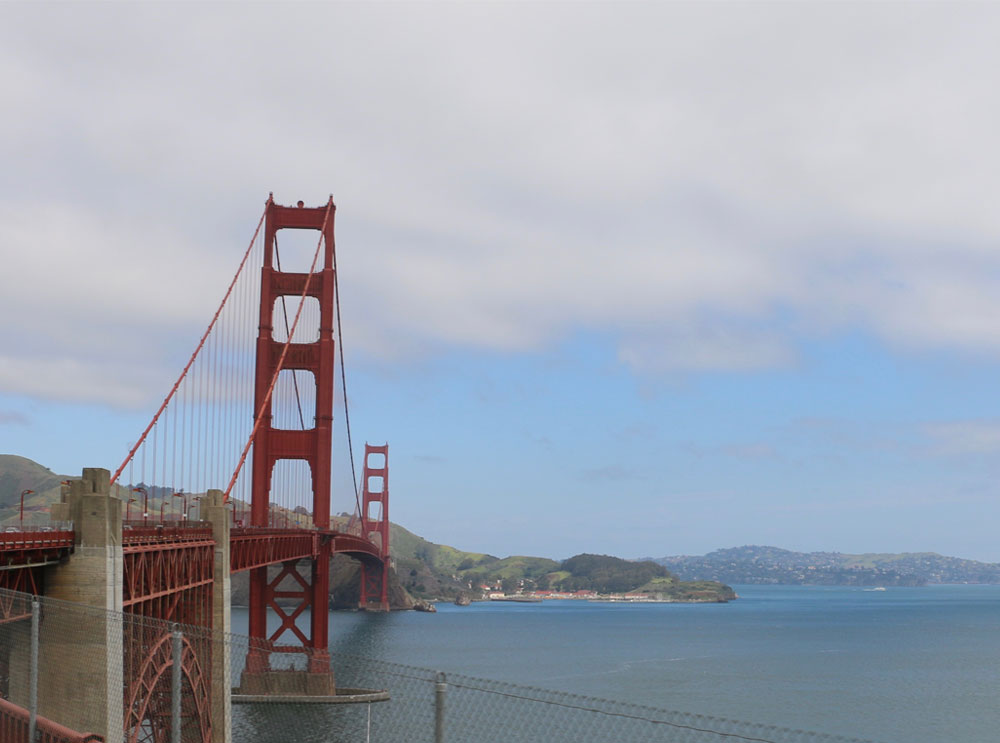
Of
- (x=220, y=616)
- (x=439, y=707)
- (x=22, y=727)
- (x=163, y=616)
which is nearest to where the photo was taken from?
(x=439, y=707)

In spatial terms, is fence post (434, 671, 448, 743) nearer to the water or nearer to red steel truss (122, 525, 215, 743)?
red steel truss (122, 525, 215, 743)

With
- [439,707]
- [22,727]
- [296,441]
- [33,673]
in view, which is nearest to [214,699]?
[22,727]

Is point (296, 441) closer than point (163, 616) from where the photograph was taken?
Result: No

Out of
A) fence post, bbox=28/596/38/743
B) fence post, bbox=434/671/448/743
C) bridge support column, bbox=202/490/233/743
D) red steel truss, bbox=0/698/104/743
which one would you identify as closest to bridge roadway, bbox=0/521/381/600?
bridge support column, bbox=202/490/233/743

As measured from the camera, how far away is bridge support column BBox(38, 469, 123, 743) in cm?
2066

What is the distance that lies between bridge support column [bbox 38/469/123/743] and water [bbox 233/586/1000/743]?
4158 cm

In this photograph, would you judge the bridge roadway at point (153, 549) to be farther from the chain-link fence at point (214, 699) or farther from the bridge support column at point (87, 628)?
the chain-link fence at point (214, 699)

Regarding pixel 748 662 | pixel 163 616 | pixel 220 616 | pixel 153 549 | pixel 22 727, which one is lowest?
pixel 748 662

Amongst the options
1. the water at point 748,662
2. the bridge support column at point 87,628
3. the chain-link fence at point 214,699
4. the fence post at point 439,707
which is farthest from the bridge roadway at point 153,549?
the water at point 748,662

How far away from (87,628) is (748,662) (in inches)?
3250

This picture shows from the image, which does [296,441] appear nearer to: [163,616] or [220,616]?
[220,616]

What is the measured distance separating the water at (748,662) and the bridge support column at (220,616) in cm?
3026

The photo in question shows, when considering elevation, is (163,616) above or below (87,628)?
below

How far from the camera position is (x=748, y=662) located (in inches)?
3743
